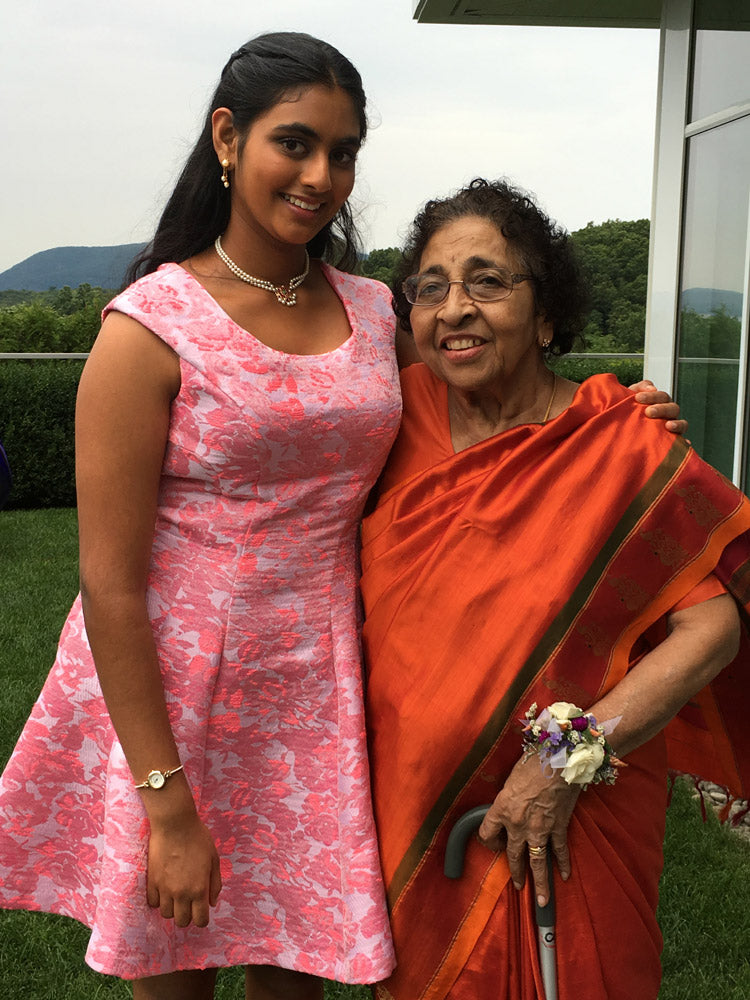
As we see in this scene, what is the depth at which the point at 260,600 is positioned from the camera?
2.05 m

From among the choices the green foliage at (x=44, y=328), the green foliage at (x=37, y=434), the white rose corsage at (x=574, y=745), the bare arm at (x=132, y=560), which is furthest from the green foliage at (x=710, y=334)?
the green foliage at (x=44, y=328)

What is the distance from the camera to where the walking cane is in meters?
2.00

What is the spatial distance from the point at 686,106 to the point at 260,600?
5.26 meters

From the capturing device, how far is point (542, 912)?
2006mm

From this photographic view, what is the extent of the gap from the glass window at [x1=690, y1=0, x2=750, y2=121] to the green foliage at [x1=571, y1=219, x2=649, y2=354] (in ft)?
28.4

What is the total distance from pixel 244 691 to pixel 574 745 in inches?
25.0

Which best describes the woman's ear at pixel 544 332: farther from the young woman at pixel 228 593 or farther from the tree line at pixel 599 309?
the tree line at pixel 599 309

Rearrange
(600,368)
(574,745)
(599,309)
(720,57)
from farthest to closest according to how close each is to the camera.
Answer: (600,368), (599,309), (720,57), (574,745)

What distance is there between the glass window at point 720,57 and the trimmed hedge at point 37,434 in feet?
24.7

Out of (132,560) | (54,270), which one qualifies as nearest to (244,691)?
(132,560)

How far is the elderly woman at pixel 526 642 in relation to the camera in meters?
2.01

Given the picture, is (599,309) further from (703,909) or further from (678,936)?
(678,936)

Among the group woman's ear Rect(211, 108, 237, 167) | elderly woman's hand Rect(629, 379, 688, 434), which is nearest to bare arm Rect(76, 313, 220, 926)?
woman's ear Rect(211, 108, 237, 167)

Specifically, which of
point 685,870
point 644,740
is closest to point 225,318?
point 644,740
